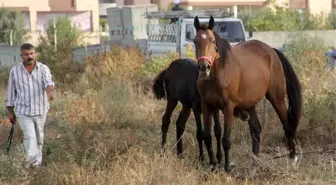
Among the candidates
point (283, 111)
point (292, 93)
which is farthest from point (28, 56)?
point (292, 93)

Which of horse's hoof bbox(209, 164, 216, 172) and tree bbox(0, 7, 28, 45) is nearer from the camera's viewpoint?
horse's hoof bbox(209, 164, 216, 172)

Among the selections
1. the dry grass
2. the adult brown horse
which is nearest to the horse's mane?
the adult brown horse

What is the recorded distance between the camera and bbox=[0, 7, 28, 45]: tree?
41.9 metres

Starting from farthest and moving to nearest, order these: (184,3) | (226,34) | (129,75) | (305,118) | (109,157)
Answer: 1. (184,3)
2. (226,34)
3. (129,75)
4. (305,118)
5. (109,157)

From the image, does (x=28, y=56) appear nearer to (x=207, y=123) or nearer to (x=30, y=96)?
(x=30, y=96)

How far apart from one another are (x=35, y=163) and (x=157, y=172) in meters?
1.86

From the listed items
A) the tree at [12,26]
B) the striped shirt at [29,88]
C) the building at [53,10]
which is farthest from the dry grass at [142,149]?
the building at [53,10]

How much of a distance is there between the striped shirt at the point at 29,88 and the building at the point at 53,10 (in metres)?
42.1

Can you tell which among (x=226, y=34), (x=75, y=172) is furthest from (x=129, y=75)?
(x=75, y=172)

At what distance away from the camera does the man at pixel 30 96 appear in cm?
953

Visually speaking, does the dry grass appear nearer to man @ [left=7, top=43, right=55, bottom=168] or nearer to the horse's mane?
man @ [left=7, top=43, right=55, bottom=168]

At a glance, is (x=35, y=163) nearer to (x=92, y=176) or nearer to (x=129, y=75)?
(x=92, y=176)

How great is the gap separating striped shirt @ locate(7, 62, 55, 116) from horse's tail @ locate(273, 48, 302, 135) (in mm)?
3261

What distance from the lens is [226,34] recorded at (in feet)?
74.0
